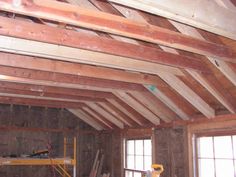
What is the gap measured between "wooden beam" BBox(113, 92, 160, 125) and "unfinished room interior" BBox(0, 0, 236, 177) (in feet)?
0.07

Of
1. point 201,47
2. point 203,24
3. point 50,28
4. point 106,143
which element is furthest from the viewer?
point 106,143

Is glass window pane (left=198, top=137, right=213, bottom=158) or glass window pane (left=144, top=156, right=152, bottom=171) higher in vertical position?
glass window pane (left=198, top=137, right=213, bottom=158)

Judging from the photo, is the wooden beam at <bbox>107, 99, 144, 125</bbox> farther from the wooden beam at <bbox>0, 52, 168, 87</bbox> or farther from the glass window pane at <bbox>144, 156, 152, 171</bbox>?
the wooden beam at <bbox>0, 52, 168, 87</bbox>

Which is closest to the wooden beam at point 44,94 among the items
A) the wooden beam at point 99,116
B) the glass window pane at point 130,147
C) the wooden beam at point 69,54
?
the wooden beam at point 99,116

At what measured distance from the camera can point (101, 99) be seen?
6590 mm

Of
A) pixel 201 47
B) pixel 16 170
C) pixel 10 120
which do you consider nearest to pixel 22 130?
pixel 10 120

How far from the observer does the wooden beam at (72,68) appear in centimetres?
391

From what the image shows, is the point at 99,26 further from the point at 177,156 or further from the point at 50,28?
the point at 177,156

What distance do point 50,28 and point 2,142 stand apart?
17.5 ft

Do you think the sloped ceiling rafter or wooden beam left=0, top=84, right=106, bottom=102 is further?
wooden beam left=0, top=84, right=106, bottom=102

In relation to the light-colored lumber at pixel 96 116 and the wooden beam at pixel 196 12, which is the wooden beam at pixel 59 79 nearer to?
the wooden beam at pixel 196 12

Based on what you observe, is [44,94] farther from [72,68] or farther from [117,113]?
[72,68]

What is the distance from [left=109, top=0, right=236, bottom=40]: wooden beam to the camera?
2.39 m

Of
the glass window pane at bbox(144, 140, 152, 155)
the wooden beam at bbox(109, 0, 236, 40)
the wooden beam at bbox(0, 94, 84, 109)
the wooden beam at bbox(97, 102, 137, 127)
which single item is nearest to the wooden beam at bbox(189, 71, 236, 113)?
the wooden beam at bbox(109, 0, 236, 40)
